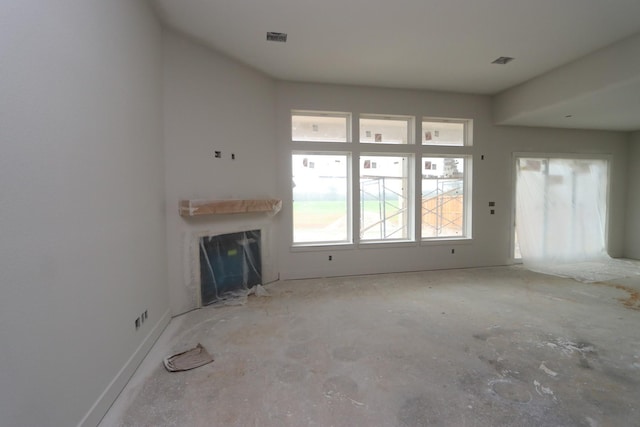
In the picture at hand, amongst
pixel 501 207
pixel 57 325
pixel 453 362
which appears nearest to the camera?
pixel 57 325

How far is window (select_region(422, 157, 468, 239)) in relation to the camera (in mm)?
4879

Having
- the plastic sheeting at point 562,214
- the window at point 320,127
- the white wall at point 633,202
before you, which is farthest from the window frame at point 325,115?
the white wall at point 633,202

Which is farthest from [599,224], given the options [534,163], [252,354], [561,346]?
[252,354]

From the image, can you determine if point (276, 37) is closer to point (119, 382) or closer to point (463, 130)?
point (119, 382)

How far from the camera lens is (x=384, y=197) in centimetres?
477

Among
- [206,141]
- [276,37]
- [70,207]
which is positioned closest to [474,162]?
[276,37]

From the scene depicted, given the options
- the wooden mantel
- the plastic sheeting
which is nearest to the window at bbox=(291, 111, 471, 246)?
the wooden mantel

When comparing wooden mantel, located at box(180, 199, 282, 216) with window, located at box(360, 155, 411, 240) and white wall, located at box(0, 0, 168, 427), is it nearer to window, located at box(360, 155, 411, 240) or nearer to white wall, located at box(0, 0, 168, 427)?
white wall, located at box(0, 0, 168, 427)

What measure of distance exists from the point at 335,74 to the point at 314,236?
2.50 meters

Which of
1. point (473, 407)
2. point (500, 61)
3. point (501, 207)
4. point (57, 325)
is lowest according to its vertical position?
point (473, 407)

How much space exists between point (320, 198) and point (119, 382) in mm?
3314

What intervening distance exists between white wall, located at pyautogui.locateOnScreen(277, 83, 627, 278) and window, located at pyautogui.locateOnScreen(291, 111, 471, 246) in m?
0.16

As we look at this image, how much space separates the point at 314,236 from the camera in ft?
14.9

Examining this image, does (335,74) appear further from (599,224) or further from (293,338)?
(599,224)
